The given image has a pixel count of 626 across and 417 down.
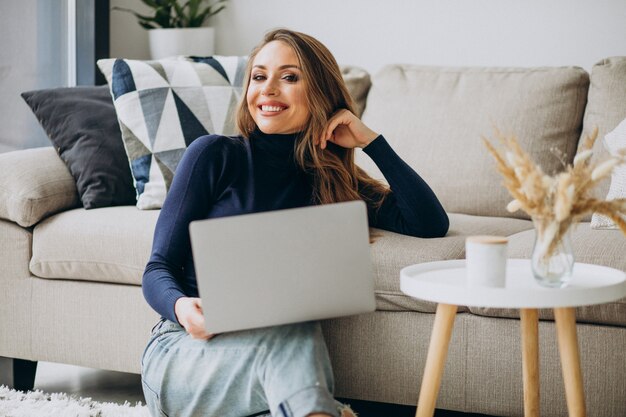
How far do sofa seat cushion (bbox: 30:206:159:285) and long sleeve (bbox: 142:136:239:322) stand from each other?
1.29 ft

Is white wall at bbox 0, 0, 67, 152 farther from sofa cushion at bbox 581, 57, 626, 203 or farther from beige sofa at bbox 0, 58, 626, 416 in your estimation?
sofa cushion at bbox 581, 57, 626, 203

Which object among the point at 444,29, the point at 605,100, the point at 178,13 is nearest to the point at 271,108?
the point at 605,100

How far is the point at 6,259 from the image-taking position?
7.90ft

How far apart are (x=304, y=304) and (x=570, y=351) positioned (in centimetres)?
47

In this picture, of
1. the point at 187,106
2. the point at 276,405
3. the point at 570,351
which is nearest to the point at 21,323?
the point at 187,106

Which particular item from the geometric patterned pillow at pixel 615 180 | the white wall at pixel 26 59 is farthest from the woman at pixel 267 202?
the white wall at pixel 26 59

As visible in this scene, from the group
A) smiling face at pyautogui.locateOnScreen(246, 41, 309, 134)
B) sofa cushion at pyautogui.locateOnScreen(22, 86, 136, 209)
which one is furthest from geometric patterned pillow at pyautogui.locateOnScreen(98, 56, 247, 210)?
smiling face at pyautogui.locateOnScreen(246, 41, 309, 134)

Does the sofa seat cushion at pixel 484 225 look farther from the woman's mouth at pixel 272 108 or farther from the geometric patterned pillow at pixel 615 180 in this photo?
the woman's mouth at pixel 272 108

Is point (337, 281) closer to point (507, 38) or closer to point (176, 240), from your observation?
point (176, 240)

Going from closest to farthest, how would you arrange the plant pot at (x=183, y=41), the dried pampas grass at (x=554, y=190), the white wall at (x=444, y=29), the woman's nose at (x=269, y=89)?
the dried pampas grass at (x=554, y=190) → the woman's nose at (x=269, y=89) → the white wall at (x=444, y=29) → the plant pot at (x=183, y=41)

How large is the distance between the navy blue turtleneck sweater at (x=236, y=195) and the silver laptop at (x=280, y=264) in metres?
0.30

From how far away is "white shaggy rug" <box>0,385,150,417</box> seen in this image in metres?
2.19

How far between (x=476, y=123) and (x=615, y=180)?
1.65 ft

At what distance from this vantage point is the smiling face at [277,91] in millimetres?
1984
